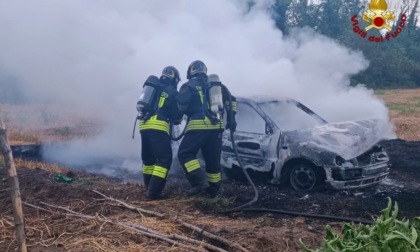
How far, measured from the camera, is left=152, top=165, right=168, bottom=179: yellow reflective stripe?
6.50 meters

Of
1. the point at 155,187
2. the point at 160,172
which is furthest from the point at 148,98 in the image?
the point at 155,187

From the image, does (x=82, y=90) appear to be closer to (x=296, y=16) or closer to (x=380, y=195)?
(x=380, y=195)

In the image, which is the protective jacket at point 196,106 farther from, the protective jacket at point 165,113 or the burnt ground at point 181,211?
the burnt ground at point 181,211

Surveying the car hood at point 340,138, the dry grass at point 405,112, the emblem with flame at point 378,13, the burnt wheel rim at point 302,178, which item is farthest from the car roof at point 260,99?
the emblem with flame at point 378,13

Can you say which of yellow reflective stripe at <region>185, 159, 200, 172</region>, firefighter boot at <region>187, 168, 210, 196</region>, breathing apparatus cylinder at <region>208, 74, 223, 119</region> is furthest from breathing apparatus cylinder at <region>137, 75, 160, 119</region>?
firefighter boot at <region>187, 168, 210, 196</region>

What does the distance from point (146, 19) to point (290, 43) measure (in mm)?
3748

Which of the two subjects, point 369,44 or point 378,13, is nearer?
point 378,13

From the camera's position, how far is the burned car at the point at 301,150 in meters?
6.82

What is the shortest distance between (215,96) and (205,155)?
0.84 metres

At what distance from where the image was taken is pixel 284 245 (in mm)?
4637

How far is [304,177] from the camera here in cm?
707

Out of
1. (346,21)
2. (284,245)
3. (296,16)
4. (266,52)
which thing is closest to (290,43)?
(266,52)

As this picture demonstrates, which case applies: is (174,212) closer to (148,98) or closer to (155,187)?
(155,187)

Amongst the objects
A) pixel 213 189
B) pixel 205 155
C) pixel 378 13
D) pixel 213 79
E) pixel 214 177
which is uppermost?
pixel 378 13
